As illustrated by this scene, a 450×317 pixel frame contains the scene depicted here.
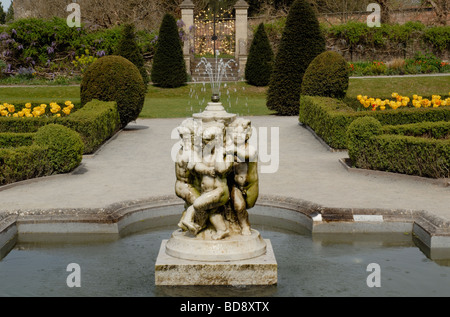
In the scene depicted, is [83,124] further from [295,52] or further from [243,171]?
[295,52]

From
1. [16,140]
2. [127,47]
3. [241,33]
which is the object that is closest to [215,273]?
[16,140]

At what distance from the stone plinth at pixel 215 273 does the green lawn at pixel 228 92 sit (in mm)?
17457

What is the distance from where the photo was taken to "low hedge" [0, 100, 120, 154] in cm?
1411

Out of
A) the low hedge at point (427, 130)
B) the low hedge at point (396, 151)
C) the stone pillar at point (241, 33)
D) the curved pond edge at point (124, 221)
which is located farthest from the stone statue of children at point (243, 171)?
the stone pillar at point (241, 33)

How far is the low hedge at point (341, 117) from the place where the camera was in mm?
14539

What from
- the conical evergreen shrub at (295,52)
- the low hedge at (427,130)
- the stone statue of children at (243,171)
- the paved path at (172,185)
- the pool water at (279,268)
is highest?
the conical evergreen shrub at (295,52)

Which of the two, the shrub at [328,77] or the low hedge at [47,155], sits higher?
the shrub at [328,77]

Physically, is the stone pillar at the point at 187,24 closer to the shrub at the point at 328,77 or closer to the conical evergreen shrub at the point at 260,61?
the conical evergreen shrub at the point at 260,61

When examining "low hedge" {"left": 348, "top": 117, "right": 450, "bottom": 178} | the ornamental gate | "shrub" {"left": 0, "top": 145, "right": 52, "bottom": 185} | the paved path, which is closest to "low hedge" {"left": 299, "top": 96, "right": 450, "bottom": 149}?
the paved path

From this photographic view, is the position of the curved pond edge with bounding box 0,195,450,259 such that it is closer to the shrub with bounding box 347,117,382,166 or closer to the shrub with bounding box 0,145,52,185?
the shrub with bounding box 0,145,52,185

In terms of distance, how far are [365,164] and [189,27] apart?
22600mm
